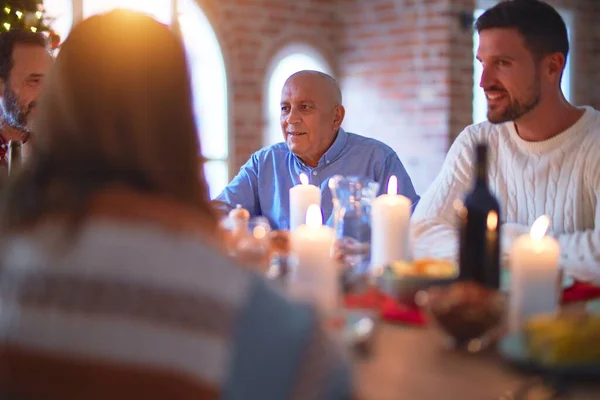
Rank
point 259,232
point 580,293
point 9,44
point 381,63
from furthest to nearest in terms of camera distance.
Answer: point 381,63, point 9,44, point 259,232, point 580,293

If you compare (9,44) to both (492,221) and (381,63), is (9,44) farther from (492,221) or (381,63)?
(381,63)

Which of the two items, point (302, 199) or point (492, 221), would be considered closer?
point (492, 221)

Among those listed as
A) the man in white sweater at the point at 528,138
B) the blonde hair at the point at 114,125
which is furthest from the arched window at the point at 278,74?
the blonde hair at the point at 114,125

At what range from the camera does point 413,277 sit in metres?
1.34

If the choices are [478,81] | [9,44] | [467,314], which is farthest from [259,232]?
[478,81]

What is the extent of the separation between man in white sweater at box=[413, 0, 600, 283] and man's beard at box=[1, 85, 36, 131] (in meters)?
1.61

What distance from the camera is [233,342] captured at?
807mm

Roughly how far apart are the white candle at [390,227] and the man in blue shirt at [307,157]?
1.10 metres

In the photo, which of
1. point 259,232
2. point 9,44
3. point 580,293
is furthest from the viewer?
point 9,44

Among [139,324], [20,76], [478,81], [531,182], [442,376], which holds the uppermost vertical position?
[478,81]

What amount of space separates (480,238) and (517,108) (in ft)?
3.05

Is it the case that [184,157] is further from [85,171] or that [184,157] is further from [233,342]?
[233,342]

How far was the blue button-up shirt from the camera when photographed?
2756 mm

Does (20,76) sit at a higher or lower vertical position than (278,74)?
lower
